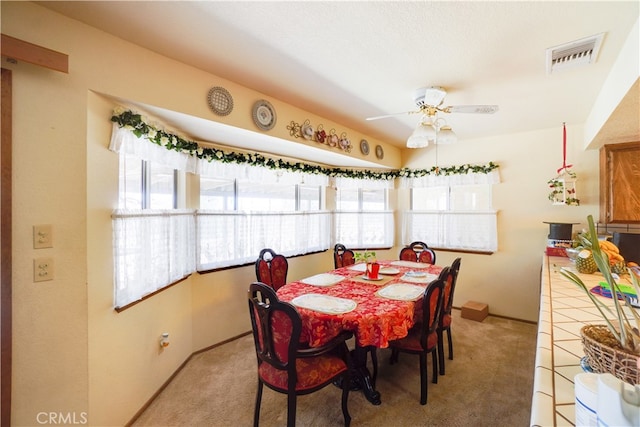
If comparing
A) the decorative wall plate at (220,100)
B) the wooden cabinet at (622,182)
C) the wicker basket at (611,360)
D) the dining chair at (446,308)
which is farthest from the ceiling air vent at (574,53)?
the decorative wall plate at (220,100)

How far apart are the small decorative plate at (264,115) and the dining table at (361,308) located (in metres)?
1.51

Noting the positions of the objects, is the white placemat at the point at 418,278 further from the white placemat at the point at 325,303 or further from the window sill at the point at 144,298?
the window sill at the point at 144,298

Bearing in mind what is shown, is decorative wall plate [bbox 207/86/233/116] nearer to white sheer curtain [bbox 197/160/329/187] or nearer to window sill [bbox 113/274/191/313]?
white sheer curtain [bbox 197/160/329/187]

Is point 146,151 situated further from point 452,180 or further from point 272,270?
point 452,180

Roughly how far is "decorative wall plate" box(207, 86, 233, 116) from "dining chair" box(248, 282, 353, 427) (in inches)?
56.4

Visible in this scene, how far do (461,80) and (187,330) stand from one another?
11.0ft

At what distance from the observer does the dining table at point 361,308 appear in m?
1.78

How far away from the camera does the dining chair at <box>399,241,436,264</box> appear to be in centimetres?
353

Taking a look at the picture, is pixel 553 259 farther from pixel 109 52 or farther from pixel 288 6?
A: pixel 109 52

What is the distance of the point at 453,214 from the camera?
13.2 ft

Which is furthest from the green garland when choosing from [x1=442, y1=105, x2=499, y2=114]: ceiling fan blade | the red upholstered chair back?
the red upholstered chair back

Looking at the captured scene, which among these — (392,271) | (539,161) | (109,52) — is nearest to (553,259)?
(539,161)

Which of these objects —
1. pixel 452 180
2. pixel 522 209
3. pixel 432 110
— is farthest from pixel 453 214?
pixel 432 110

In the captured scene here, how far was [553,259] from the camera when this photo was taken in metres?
2.88
